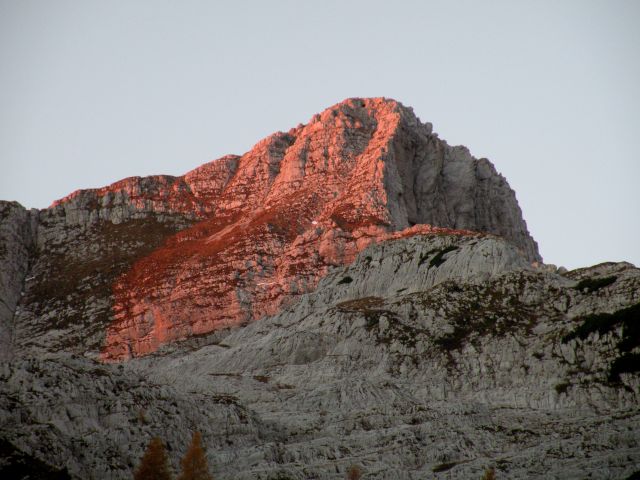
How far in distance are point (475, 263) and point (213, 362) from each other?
39.5m

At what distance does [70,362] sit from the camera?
10575cm

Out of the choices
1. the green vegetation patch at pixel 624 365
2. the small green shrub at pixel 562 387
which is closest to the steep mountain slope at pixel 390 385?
the small green shrub at pixel 562 387

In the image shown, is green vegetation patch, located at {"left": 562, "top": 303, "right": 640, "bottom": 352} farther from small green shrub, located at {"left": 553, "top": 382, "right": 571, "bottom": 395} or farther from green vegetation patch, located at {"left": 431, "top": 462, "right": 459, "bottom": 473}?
green vegetation patch, located at {"left": 431, "top": 462, "right": 459, "bottom": 473}

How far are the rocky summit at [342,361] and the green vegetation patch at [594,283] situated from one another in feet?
1.32

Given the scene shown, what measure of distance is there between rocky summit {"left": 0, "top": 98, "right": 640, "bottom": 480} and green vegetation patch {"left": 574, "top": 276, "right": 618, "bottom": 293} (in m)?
0.40

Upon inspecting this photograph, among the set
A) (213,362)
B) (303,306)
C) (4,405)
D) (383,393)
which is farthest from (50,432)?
(303,306)

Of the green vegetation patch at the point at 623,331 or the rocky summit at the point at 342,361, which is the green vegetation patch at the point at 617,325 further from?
the rocky summit at the point at 342,361

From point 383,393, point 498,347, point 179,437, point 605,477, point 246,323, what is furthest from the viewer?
point 246,323

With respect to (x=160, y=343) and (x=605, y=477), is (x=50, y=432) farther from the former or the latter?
(x=160, y=343)

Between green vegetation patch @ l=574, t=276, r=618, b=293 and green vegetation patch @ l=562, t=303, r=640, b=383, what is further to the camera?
green vegetation patch @ l=574, t=276, r=618, b=293

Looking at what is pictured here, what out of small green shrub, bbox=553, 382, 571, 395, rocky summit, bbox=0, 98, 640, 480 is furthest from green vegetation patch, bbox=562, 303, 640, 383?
small green shrub, bbox=553, 382, 571, 395

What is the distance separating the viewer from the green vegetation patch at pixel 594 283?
138m

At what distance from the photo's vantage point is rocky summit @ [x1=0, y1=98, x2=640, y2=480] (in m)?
97.4

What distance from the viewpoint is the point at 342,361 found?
13638cm
